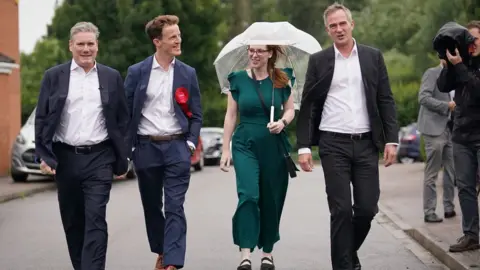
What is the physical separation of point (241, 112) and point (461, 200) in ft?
7.26

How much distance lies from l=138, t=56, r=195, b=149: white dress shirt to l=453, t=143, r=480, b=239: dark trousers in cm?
252

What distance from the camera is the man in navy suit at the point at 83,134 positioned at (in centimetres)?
739

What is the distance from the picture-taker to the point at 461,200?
9.29 meters

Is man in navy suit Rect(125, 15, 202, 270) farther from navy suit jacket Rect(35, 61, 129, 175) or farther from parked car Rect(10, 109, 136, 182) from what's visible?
parked car Rect(10, 109, 136, 182)

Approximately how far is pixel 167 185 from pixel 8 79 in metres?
19.3

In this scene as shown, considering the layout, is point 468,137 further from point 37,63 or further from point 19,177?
point 37,63

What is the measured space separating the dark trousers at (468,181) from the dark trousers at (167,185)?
2.54 metres

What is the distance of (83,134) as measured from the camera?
7445mm

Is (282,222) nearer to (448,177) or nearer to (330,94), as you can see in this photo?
(448,177)

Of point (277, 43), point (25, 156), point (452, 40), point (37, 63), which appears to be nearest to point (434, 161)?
point (452, 40)

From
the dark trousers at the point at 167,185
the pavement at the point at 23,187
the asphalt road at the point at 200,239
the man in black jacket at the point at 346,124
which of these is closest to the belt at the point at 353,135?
the man in black jacket at the point at 346,124

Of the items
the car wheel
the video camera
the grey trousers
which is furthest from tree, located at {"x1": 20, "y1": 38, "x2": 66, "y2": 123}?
the video camera

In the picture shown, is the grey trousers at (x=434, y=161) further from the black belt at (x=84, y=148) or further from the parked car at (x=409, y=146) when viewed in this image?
the parked car at (x=409, y=146)

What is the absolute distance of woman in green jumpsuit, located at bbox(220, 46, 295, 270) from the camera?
28.0 ft
